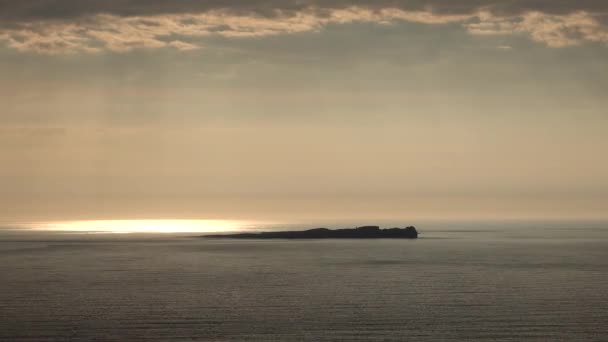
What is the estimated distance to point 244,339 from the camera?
45.2 metres

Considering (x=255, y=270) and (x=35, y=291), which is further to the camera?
(x=255, y=270)

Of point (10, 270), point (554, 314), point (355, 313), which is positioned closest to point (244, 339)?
point (355, 313)

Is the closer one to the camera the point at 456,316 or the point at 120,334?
the point at 120,334

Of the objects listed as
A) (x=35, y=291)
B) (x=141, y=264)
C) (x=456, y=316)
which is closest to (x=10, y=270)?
(x=141, y=264)

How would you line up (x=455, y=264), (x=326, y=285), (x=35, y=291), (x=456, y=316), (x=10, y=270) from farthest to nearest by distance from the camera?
(x=455, y=264), (x=10, y=270), (x=326, y=285), (x=35, y=291), (x=456, y=316)

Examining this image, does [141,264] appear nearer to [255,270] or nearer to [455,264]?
[255,270]

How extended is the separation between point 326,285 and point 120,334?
117 feet

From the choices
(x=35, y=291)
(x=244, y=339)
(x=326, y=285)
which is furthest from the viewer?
(x=326, y=285)

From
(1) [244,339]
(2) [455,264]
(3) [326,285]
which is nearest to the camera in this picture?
(1) [244,339]

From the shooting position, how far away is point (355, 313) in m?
56.3

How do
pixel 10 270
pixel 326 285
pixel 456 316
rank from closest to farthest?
pixel 456 316 → pixel 326 285 → pixel 10 270

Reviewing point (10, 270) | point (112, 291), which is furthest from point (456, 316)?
point (10, 270)

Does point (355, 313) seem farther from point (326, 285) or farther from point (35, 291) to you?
point (35, 291)

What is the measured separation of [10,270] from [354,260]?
56365 mm
